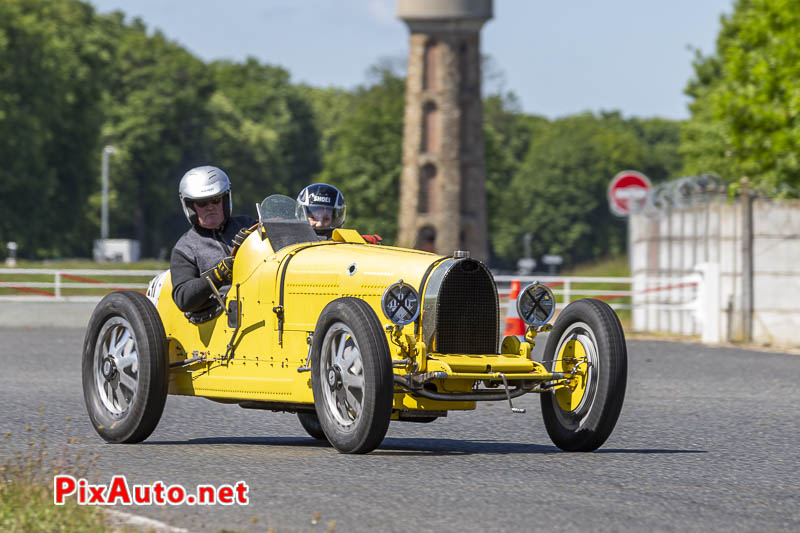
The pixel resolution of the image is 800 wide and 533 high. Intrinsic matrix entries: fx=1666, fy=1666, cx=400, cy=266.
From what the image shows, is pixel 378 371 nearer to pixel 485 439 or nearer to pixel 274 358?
pixel 274 358

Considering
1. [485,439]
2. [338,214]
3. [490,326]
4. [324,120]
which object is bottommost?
[485,439]

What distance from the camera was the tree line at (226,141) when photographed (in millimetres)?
61406

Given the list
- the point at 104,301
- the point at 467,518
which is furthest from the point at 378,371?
the point at 104,301

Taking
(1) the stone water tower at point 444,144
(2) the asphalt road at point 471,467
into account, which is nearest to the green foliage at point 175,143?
(1) the stone water tower at point 444,144

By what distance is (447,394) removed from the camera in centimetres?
977

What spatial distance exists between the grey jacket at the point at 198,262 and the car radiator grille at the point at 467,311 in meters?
1.77

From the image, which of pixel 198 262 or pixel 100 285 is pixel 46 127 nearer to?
pixel 100 285

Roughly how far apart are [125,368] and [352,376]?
2.06 metres

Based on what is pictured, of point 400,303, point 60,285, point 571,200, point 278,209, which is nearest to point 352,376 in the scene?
point 400,303

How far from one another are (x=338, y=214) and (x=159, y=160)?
78434 mm

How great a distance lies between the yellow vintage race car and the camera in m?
9.73

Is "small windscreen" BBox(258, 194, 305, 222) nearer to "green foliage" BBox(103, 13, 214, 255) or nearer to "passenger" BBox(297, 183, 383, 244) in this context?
"passenger" BBox(297, 183, 383, 244)

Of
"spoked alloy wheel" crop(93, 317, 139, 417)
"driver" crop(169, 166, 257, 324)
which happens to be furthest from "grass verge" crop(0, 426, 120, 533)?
"driver" crop(169, 166, 257, 324)

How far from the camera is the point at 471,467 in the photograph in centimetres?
941
